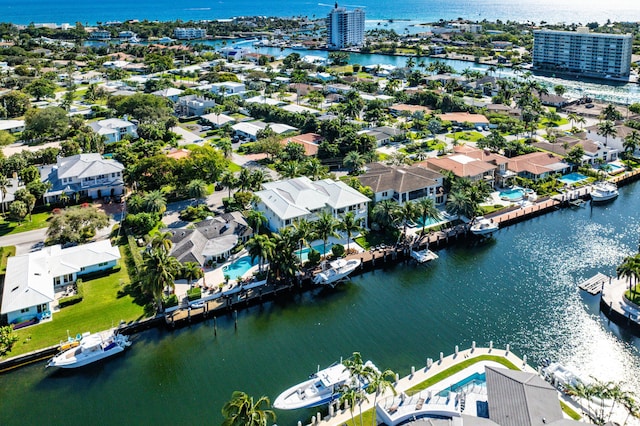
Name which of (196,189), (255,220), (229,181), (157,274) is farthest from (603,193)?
(157,274)

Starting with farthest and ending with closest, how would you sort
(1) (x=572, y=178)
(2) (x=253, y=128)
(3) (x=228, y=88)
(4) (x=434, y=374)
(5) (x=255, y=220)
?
(3) (x=228, y=88)
(2) (x=253, y=128)
(1) (x=572, y=178)
(5) (x=255, y=220)
(4) (x=434, y=374)

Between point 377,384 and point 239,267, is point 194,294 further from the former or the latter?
point 377,384

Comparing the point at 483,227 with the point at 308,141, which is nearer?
the point at 483,227

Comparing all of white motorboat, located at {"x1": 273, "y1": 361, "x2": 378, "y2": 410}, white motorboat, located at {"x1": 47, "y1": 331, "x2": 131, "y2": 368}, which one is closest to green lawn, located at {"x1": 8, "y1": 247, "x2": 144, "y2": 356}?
white motorboat, located at {"x1": 47, "y1": 331, "x2": 131, "y2": 368}

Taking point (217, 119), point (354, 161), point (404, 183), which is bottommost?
point (404, 183)

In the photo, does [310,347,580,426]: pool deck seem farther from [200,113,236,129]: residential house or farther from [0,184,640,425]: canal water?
[200,113,236,129]: residential house

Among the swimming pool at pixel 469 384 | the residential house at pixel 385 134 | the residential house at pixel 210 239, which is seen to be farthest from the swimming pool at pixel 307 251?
the residential house at pixel 385 134

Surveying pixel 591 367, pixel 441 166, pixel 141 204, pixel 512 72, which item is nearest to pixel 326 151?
pixel 441 166
